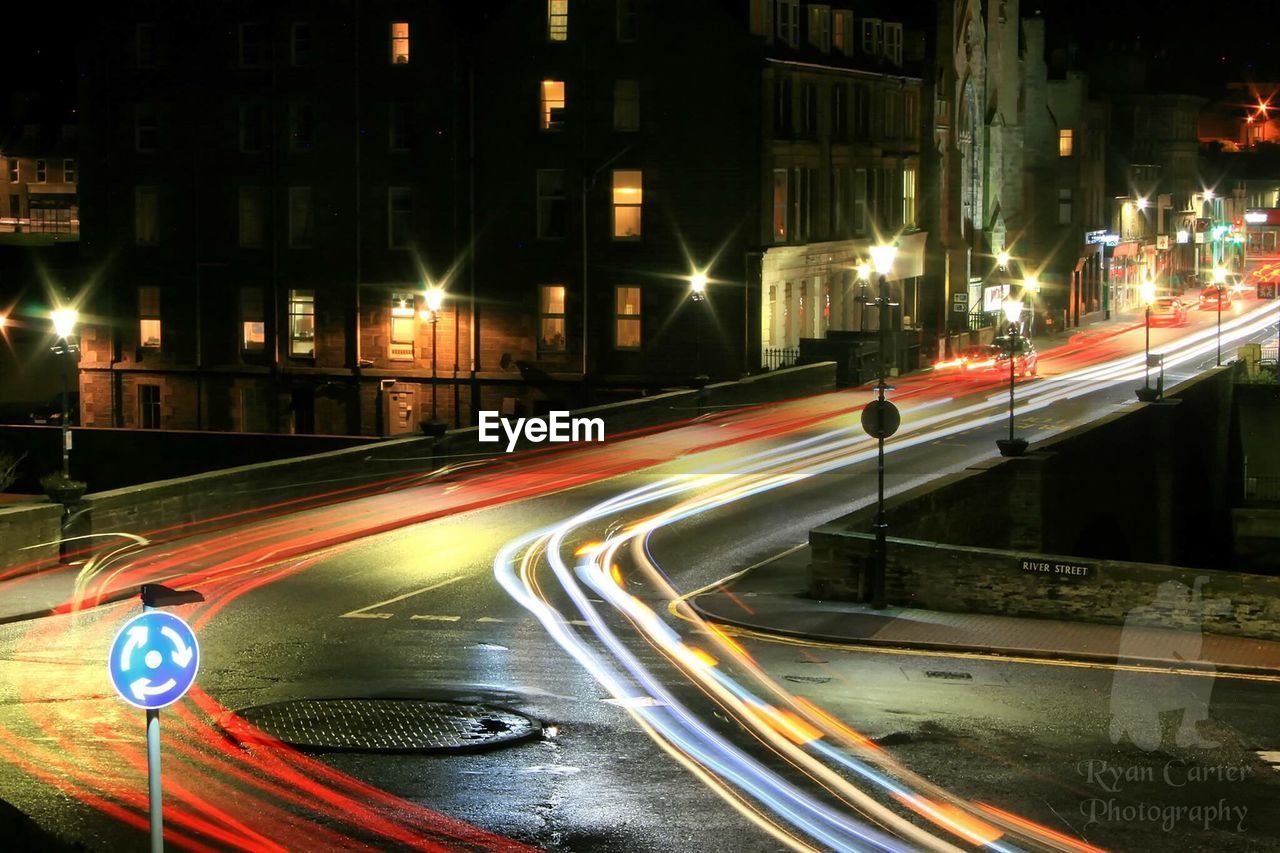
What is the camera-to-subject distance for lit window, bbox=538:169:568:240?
5562 cm

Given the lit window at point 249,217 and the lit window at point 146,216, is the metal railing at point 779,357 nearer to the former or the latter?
the lit window at point 249,217

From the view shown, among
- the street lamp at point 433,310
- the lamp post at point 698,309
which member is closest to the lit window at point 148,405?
the street lamp at point 433,310

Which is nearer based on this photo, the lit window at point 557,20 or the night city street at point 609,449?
the night city street at point 609,449

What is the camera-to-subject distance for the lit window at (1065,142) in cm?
Answer: 9225

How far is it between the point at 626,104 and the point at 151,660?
45938mm

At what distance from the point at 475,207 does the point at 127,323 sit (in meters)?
13.3

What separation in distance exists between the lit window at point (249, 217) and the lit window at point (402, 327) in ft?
18.0

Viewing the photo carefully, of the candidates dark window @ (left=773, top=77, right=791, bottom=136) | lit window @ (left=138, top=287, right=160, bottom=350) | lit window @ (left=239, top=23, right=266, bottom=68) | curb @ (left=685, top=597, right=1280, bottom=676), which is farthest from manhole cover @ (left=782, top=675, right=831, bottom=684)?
lit window @ (left=138, top=287, right=160, bottom=350)

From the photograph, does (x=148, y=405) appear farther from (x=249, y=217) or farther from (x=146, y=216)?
(x=249, y=217)

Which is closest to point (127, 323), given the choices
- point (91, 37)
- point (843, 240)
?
point (91, 37)

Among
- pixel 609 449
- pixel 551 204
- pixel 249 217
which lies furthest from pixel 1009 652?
pixel 249 217

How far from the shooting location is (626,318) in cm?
5528

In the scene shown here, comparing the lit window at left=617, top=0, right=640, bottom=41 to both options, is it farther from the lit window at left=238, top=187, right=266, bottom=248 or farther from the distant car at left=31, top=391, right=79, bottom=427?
the distant car at left=31, top=391, right=79, bottom=427

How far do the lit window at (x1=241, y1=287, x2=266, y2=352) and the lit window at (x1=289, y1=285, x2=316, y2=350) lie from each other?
3.64 feet
